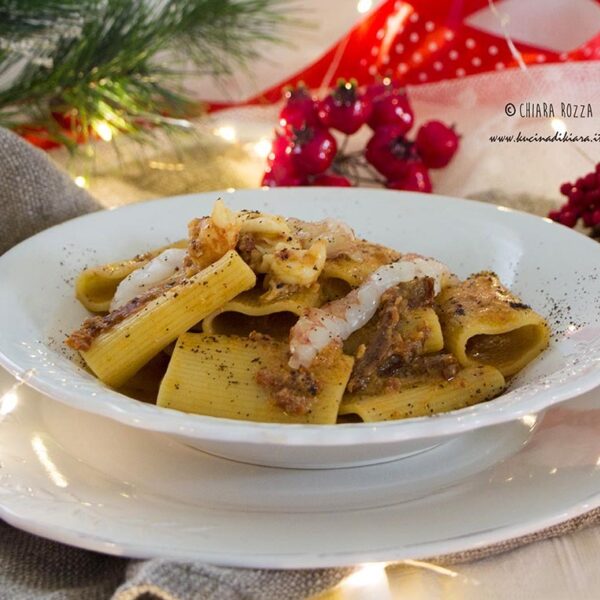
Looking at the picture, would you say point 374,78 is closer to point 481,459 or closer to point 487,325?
point 487,325

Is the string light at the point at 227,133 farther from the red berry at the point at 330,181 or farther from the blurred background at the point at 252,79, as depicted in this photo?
the red berry at the point at 330,181

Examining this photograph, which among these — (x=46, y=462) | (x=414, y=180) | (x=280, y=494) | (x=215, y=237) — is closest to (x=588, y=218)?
(x=414, y=180)

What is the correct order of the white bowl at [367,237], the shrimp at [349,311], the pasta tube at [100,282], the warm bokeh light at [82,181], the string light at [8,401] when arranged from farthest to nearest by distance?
the warm bokeh light at [82,181] → the pasta tube at [100,282] → the string light at [8,401] → the shrimp at [349,311] → the white bowl at [367,237]

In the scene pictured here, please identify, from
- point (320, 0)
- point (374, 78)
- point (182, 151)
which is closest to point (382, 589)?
point (182, 151)

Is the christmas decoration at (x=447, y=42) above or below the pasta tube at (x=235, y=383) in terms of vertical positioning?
below

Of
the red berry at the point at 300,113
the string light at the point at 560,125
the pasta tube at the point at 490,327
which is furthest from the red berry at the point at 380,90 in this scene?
the pasta tube at the point at 490,327

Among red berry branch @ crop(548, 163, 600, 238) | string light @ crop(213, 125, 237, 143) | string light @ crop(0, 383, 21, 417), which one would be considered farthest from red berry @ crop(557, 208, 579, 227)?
string light @ crop(0, 383, 21, 417)
